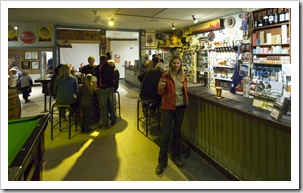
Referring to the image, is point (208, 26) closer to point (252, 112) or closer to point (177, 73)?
point (177, 73)

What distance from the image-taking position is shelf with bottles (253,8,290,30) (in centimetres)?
447

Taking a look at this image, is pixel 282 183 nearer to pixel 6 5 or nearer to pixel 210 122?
pixel 210 122

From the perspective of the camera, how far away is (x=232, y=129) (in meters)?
2.46

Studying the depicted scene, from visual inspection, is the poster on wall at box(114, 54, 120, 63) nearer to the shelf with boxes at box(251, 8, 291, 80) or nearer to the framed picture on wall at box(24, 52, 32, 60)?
the framed picture on wall at box(24, 52, 32, 60)

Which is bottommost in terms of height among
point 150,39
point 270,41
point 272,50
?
point 272,50

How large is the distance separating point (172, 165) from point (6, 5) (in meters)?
2.73

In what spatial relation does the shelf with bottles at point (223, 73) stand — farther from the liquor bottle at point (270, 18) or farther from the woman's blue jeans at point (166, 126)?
the woman's blue jeans at point (166, 126)

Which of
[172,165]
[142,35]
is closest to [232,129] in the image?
[172,165]

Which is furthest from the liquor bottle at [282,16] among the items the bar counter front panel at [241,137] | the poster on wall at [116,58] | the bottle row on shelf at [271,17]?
the poster on wall at [116,58]

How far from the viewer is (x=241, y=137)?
7.66ft

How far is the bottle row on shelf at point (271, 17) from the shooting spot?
4.46 metres

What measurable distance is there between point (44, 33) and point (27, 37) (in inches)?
25.6

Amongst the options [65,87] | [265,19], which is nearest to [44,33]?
[65,87]

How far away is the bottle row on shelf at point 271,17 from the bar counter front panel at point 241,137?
302 cm
